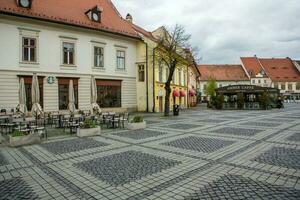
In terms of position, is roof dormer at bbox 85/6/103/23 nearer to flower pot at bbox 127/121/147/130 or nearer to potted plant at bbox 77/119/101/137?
flower pot at bbox 127/121/147/130

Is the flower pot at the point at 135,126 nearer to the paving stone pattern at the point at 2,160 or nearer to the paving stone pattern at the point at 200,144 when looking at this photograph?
the paving stone pattern at the point at 200,144

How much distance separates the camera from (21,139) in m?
10.8

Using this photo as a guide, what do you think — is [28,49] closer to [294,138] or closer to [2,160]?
[2,160]

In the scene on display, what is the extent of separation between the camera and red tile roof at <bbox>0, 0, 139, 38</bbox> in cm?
2125

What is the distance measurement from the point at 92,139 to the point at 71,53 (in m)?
14.6

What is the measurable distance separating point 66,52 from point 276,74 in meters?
72.9

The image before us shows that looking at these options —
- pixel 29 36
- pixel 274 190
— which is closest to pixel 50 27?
pixel 29 36

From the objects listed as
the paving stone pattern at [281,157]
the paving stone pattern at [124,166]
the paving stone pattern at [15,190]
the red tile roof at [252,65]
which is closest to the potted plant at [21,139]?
the paving stone pattern at [124,166]

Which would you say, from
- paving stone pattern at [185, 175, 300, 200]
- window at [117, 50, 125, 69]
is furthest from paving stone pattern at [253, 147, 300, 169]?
window at [117, 50, 125, 69]

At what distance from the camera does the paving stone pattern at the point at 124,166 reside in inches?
256

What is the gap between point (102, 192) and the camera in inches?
219

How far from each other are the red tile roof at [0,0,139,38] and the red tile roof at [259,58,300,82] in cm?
6317

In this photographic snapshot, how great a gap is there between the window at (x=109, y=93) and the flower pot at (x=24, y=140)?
15.2m

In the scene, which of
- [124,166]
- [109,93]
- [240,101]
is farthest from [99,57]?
[240,101]
